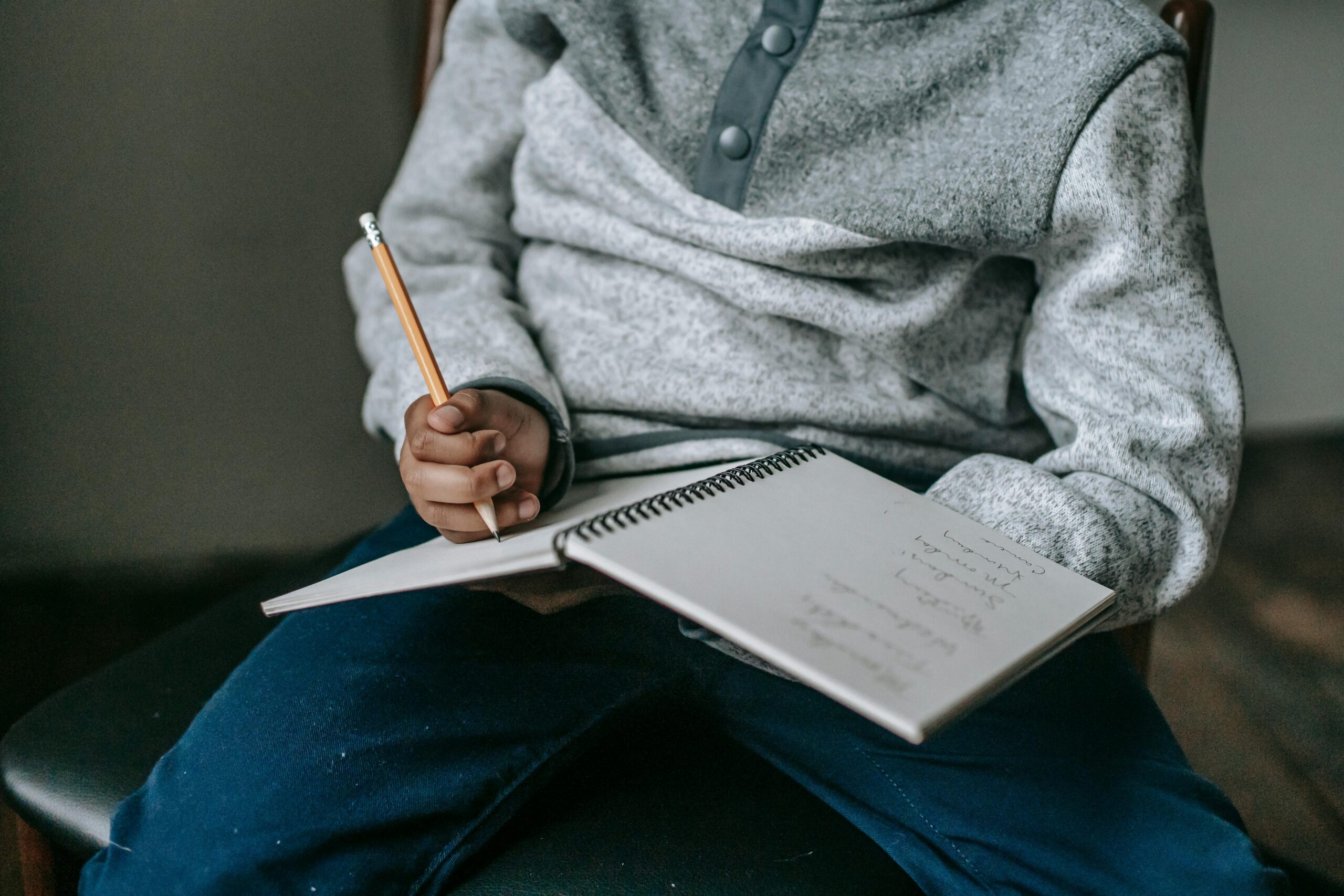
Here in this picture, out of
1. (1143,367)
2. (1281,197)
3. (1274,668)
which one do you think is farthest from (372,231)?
(1281,197)

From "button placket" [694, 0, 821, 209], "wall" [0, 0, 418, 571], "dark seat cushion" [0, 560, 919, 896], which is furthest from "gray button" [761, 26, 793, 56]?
"wall" [0, 0, 418, 571]

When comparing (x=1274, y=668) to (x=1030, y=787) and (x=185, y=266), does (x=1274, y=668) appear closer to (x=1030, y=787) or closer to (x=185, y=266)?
(x=1030, y=787)

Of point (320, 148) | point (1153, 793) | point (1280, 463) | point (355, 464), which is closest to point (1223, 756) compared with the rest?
point (1153, 793)

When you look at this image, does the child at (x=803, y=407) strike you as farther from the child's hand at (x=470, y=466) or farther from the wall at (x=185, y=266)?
the wall at (x=185, y=266)

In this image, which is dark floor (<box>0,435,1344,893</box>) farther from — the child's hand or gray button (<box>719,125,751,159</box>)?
gray button (<box>719,125,751,159</box>)

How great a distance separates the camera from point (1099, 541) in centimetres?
42

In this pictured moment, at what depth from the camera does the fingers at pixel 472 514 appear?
0.42m

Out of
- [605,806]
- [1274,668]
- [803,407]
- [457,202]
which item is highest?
[457,202]

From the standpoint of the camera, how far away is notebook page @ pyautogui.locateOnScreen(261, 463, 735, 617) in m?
0.33

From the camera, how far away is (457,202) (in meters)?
0.64

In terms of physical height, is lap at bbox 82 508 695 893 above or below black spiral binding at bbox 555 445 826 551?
below

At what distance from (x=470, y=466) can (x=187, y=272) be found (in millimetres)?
561

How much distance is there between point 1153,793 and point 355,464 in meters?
0.84

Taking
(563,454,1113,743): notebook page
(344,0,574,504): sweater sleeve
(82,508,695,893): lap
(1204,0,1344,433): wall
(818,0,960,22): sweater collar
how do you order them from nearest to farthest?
(563,454,1113,743): notebook page < (82,508,695,893): lap < (818,0,960,22): sweater collar < (344,0,574,504): sweater sleeve < (1204,0,1344,433): wall
